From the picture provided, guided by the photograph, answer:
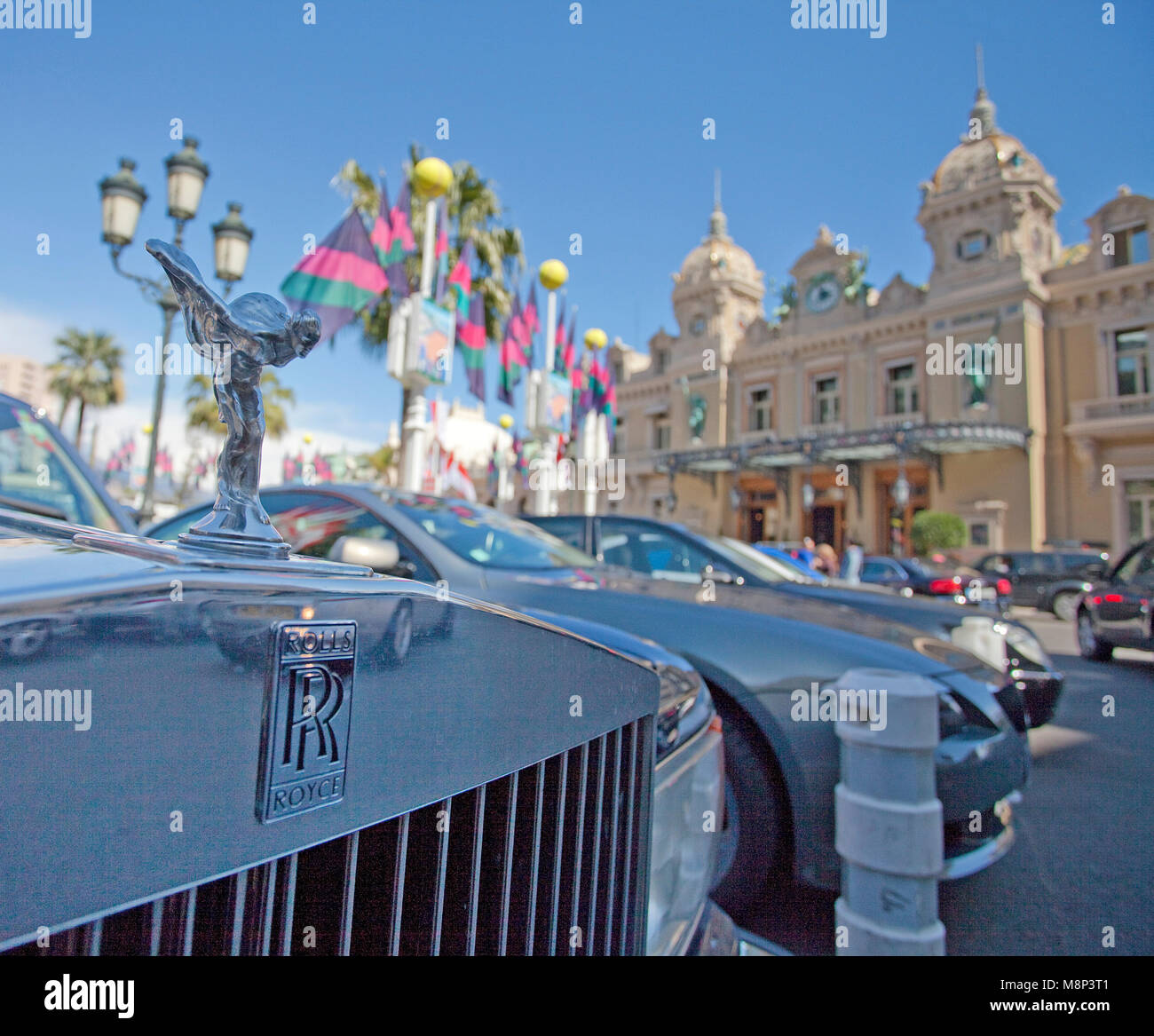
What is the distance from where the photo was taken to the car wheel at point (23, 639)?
49cm

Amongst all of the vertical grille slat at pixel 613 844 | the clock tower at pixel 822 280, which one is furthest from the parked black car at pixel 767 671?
the clock tower at pixel 822 280

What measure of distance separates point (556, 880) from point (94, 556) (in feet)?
2.45

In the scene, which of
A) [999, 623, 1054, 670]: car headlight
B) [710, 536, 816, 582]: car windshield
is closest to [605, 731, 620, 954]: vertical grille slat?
[710, 536, 816, 582]: car windshield

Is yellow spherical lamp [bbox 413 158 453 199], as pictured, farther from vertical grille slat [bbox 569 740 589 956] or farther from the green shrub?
the green shrub

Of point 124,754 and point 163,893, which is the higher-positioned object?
point 124,754

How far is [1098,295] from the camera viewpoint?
20.7 meters

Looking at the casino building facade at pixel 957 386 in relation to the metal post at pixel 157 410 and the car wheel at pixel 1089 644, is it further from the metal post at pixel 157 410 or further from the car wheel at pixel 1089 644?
the metal post at pixel 157 410

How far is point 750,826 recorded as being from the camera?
2.55m

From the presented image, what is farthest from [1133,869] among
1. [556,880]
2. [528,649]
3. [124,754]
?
[124,754]

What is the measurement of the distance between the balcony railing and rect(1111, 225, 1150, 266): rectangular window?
4.14 metres

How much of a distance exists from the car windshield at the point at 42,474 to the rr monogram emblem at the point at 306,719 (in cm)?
202

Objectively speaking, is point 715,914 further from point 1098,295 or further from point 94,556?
point 1098,295

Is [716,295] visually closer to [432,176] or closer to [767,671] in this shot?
[432,176]

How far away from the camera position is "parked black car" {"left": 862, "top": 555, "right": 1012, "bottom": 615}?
41.9 ft
